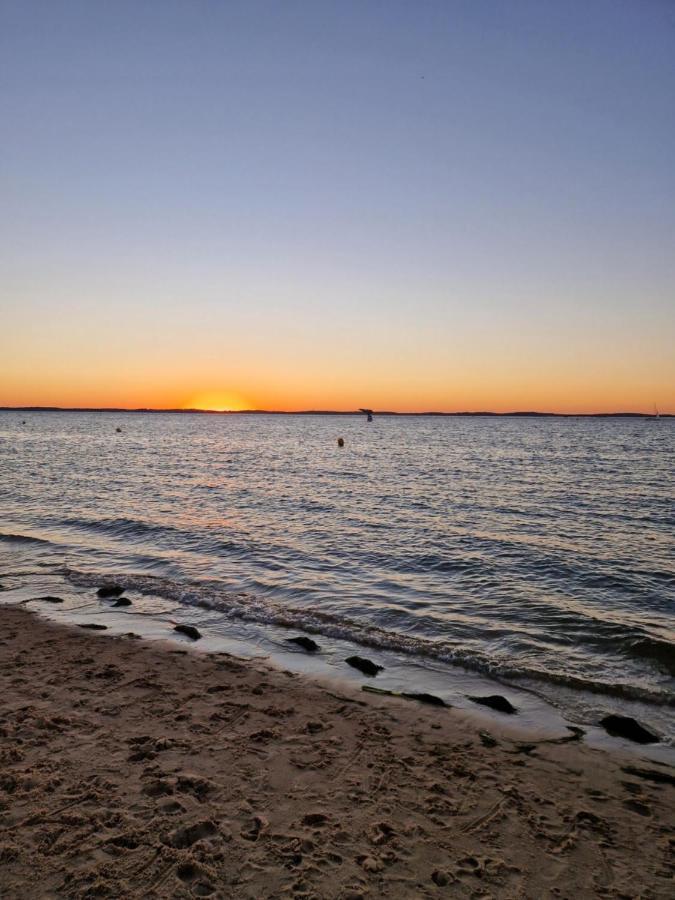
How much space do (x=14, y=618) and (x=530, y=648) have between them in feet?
36.5

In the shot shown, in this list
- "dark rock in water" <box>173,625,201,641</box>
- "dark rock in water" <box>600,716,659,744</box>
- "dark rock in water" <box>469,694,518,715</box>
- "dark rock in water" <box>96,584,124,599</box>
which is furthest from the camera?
"dark rock in water" <box>96,584,124,599</box>

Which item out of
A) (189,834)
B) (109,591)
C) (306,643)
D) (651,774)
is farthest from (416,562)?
(189,834)

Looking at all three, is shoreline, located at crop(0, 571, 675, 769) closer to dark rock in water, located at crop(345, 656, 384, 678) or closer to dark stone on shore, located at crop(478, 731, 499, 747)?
dark rock in water, located at crop(345, 656, 384, 678)

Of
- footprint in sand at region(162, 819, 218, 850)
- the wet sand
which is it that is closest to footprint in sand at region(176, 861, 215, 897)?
the wet sand

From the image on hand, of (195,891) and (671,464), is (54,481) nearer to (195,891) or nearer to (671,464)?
(195,891)

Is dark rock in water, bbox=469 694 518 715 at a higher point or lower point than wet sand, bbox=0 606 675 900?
lower

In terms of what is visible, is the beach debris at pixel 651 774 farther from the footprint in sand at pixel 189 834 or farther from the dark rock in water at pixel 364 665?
the footprint in sand at pixel 189 834

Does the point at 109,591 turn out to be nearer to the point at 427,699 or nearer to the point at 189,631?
the point at 189,631

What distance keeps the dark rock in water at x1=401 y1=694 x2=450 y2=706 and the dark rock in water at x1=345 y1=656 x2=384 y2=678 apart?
3.45 feet

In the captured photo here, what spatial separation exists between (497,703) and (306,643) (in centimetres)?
399

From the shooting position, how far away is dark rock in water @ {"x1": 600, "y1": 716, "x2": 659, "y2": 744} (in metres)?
8.12

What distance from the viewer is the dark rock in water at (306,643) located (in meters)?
11.3

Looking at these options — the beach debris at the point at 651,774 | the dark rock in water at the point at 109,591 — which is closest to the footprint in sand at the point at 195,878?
the beach debris at the point at 651,774

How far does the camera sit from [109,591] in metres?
14.9
